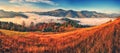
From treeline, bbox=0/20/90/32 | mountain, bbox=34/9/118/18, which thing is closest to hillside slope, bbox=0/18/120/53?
treeline, bbox=0/20/90/32

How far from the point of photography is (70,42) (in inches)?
516

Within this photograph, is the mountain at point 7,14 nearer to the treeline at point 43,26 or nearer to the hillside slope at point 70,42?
the treeline at point 43,26

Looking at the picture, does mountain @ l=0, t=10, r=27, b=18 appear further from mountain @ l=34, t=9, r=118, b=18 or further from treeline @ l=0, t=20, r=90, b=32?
mountain @ l=34, t=9, r=118, b=18

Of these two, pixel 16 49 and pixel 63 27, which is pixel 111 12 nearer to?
pixel 63 27

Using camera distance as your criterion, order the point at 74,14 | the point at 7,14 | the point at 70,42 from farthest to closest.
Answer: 1. the point at 74,14
2. the point at 70,42
3. the point at 7,14

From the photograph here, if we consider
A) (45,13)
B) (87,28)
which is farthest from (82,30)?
(45,13)

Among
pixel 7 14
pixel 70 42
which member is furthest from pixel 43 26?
pixel 7 14

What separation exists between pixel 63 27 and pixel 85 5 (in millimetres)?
750

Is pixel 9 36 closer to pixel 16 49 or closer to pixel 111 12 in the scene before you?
pixel 16 49

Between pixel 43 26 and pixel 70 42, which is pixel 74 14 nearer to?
pixel 70 42

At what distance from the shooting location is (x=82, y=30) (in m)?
13.2

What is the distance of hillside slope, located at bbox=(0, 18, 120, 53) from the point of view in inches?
513

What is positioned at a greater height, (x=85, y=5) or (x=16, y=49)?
(x=85, y=5)

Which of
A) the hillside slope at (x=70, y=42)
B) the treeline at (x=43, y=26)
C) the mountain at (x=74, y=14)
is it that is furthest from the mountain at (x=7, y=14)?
the mountain at (x=74, y=14)
